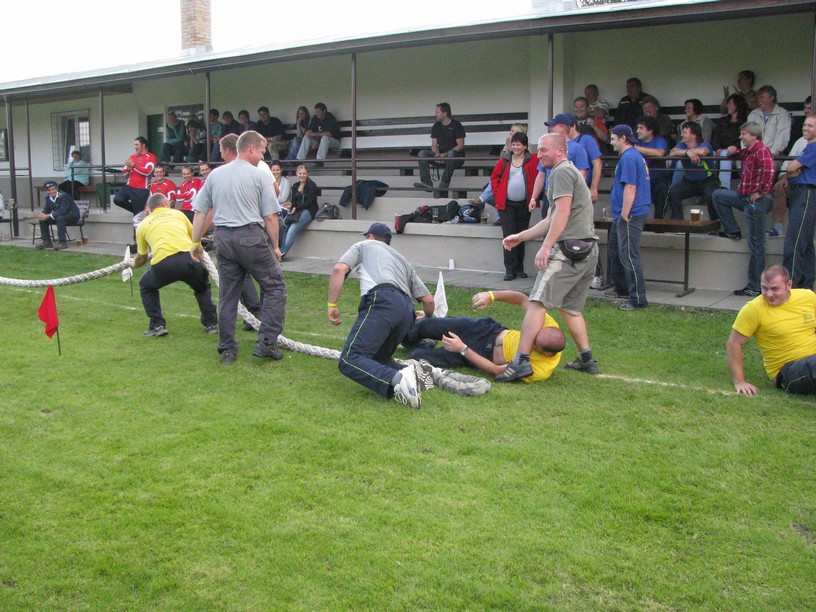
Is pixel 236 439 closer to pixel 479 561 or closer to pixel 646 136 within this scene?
pixel 479 561

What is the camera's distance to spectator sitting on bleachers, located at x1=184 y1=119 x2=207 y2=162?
730 inches

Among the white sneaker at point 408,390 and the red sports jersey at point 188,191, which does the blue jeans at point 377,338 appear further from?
the red sports jersey at point 188,191

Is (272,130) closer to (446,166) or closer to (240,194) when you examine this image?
(446,166)

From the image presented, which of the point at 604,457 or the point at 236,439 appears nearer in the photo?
the point at 604,457

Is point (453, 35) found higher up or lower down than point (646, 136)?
higher up

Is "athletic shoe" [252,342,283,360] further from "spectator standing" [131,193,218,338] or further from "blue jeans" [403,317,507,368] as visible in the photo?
"spectator standing" [131,193,218,338]

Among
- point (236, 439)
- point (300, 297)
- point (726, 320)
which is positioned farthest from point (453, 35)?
point (236, 439)

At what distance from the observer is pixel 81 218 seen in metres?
18.2

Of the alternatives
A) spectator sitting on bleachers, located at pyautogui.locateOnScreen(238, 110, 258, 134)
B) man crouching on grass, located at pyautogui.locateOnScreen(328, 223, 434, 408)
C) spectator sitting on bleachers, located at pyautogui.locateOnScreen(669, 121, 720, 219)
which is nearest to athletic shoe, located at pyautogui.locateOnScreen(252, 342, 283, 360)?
man crouching on grass, located at pyautogui.locateOnScreen(328, 223, 434, 408)

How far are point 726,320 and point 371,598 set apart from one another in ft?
21.6

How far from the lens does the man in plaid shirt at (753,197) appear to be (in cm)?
963

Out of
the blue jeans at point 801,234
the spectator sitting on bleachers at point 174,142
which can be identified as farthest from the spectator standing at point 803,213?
the spectator sitting on bleachers at point 174,142

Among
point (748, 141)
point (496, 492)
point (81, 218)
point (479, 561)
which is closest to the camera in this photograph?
point (479, 561)

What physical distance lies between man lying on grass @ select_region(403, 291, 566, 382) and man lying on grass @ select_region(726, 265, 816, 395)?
133cm
